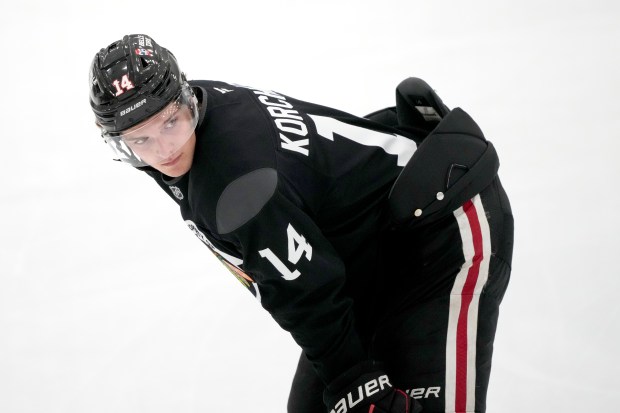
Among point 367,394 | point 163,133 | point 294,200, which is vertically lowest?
point 367,394

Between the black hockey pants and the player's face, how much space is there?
596mm

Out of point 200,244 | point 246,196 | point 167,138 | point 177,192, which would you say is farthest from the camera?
point 200,244

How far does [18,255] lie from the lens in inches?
147

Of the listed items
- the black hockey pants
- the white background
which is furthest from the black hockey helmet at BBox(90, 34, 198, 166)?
the white background

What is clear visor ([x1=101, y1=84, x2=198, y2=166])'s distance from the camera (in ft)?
6.43

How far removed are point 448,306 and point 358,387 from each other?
304 mm

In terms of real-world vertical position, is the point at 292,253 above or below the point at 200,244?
above

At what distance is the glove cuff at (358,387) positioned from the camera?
2037 millimetres

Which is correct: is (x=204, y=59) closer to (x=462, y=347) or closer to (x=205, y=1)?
(x=205, y=1)

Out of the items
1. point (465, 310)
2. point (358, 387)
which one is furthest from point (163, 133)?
point (465, 310)

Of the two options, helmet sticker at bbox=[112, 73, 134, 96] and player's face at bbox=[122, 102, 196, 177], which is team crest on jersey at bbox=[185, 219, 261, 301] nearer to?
player's face at bbox=[122, 102, 196, 177]

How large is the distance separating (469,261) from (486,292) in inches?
3.7

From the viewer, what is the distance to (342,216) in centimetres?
213

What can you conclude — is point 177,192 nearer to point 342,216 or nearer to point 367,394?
point 342,216
